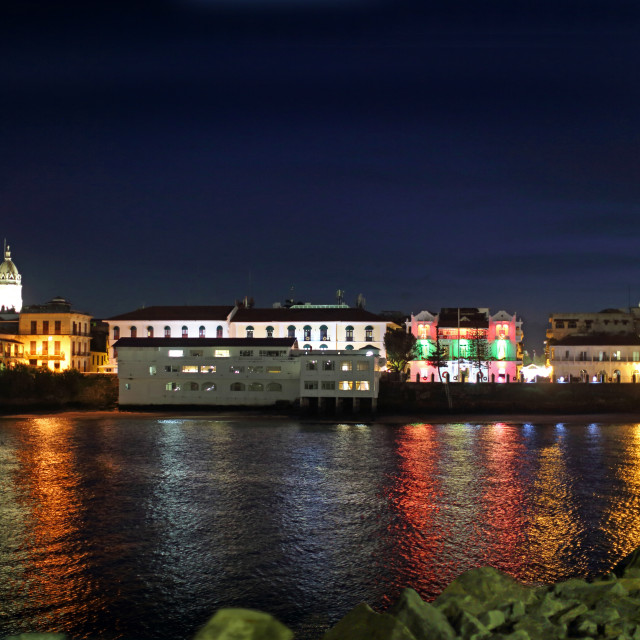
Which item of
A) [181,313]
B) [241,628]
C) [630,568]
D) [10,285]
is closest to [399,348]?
[181,313]

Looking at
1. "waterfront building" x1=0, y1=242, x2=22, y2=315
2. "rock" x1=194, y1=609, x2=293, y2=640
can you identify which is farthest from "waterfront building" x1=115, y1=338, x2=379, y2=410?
"waterfront building" x1=0, y1=242, x2=22, y2=315

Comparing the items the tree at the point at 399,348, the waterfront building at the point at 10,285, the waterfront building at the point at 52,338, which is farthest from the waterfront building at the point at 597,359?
the waterfront building at the point at 10,285

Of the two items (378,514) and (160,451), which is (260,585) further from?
(160,451)

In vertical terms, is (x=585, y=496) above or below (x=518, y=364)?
below

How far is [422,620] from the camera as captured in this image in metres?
10.6

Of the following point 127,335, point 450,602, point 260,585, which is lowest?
point 260,585

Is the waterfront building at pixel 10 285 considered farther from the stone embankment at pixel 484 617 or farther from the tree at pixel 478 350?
the stone embankment at pixel 484 617

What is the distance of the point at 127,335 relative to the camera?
8369cm

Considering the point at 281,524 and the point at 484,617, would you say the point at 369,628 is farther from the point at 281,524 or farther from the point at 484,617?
the point at 281,524

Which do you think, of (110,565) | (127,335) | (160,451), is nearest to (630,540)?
(110,565)

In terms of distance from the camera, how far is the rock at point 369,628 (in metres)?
10.1

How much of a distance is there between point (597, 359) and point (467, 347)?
1611 cm

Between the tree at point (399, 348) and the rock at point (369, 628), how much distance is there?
6869 centimetres

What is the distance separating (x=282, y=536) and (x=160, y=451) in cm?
2175
